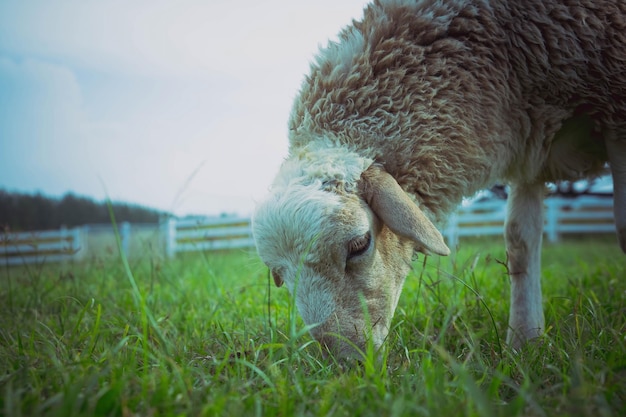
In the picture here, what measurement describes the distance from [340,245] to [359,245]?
0.34 feet

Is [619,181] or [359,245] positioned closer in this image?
[359,245]

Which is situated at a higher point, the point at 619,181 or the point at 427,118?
the point at 427,118

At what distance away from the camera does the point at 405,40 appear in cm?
244

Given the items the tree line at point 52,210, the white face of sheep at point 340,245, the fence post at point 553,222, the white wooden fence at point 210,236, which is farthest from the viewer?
the fence post at point 553,222

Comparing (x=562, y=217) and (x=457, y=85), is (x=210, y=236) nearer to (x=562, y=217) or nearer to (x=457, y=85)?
(x=457, y=85)

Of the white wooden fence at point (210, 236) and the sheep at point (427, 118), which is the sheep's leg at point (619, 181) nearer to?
the sheep at point (427, 118)

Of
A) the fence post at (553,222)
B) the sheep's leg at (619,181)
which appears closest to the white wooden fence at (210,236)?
the sheep's leg at (619,181)

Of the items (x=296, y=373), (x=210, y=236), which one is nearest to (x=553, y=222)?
(x=210, y=236)

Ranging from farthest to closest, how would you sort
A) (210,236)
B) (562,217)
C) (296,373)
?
(562,217) < (210,236) < (296,373)

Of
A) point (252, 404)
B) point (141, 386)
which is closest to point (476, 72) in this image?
point (252, 404)

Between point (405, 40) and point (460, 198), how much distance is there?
926 millimetres

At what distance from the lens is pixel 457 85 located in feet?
7.86

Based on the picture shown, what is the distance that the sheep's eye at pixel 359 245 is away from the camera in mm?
2002

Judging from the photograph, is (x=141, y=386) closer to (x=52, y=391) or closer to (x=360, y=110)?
(x=52, y=391)
